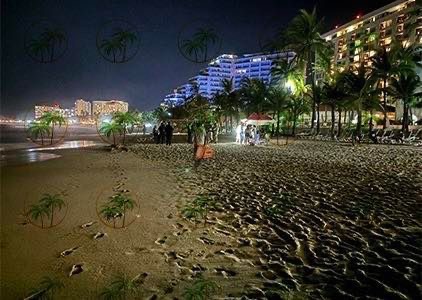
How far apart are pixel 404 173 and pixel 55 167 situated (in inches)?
492

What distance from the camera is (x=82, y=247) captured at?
4938 mm

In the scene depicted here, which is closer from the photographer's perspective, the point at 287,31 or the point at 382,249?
the point at 382,249

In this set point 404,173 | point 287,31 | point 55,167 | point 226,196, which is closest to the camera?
point 226,196

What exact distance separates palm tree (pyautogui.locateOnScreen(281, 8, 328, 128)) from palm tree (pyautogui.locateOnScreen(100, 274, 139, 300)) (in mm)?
38455

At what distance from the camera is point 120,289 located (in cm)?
363

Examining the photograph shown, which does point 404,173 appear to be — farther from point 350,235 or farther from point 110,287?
point 110,287

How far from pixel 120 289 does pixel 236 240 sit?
2033mm

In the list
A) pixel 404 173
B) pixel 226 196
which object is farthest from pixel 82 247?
pixel 404 173

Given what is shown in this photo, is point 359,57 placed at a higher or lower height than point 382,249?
higher

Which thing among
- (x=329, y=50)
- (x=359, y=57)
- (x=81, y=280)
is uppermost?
(x=359, y=57)

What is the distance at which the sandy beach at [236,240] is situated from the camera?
3.83 meters

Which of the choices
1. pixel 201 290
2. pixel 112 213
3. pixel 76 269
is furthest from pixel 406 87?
pixel 76 269

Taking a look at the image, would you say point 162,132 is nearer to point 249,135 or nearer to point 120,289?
point 249,135

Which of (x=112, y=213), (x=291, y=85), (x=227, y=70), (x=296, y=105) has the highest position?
(x=227, y=70)
